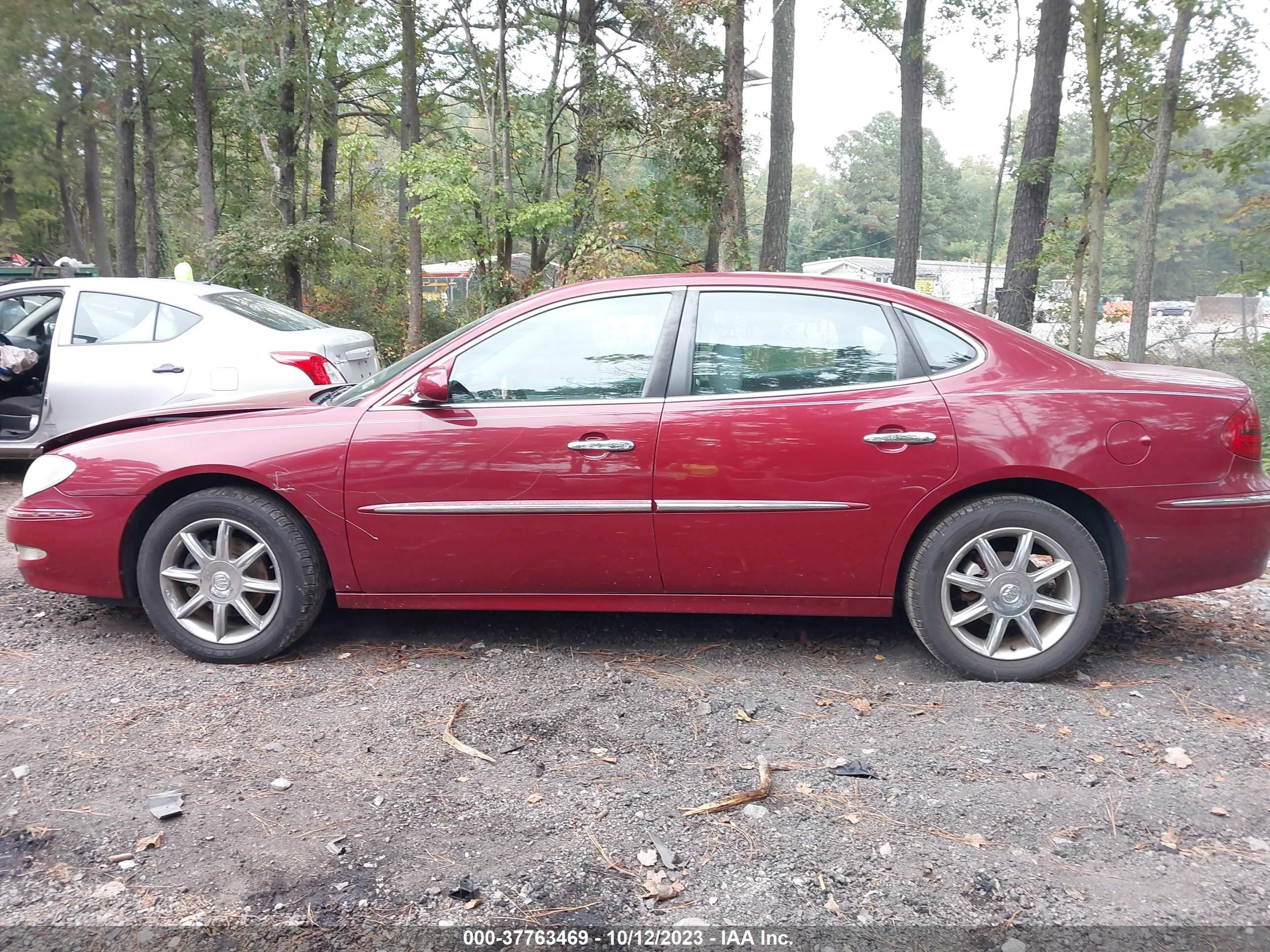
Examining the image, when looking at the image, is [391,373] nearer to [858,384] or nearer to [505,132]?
[858,384]

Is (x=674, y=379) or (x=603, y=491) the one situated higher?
(x=674, y=379)

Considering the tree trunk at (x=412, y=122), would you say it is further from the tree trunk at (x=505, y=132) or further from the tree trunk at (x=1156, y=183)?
the tree trunk at (x=1156, y=183)

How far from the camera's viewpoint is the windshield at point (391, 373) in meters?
3.92

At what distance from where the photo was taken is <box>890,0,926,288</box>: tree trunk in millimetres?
19047

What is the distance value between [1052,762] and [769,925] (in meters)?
1.31

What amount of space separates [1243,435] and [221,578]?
13.9 ft

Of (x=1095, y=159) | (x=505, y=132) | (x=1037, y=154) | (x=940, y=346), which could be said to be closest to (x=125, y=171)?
(x=505, y=132)

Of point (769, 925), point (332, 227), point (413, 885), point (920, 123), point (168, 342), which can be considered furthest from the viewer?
point (920, 123)

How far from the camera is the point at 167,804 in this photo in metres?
2.75

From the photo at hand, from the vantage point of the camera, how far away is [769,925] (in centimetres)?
222

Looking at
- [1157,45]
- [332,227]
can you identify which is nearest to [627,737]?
[1157,45]

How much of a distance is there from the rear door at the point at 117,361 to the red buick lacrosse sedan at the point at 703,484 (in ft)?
9.28

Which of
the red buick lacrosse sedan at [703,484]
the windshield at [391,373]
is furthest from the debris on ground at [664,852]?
the windshield at [391,373]

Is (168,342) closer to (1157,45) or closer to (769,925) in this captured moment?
(769,925)
